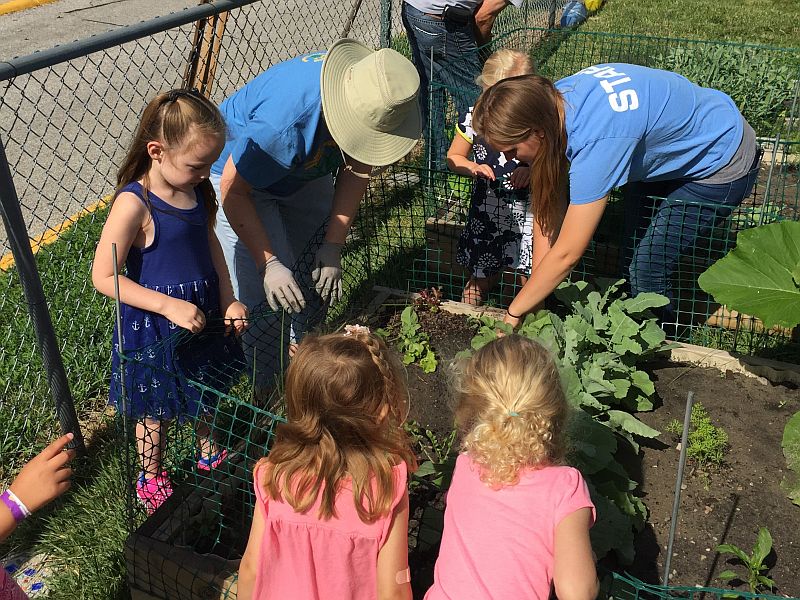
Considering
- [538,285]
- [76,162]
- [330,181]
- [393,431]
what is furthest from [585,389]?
[76,162]

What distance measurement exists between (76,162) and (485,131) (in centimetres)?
378

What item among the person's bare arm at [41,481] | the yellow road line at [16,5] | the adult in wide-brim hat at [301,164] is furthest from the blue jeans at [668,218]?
the yellow road line at [16,5]

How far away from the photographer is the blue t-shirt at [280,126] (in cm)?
269

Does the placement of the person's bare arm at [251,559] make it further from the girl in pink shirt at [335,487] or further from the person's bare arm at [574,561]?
the person's bare arm at [574,561]

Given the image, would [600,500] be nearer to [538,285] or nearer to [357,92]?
[538,285]

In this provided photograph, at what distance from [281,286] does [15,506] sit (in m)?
1.28

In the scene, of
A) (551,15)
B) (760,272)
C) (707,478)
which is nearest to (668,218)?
(760,272)

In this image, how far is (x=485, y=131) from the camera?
278cm

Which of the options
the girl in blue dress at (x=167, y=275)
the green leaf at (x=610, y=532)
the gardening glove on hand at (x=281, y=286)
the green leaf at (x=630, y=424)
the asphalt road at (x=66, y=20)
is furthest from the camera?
the asphalt road at (x=66, y=20)

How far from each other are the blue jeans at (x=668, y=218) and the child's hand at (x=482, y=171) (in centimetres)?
58

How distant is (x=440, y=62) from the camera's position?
16.3 ft

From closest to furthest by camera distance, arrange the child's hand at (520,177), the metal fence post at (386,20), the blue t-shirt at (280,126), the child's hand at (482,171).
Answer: the blue t-shirt at (280,126)
the child's hand at (520,177)
the child's hand at (482,171)
the metal fence post at (386,20)

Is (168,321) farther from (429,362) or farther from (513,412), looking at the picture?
(513,412)

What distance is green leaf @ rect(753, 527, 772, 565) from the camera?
7.94 ft
